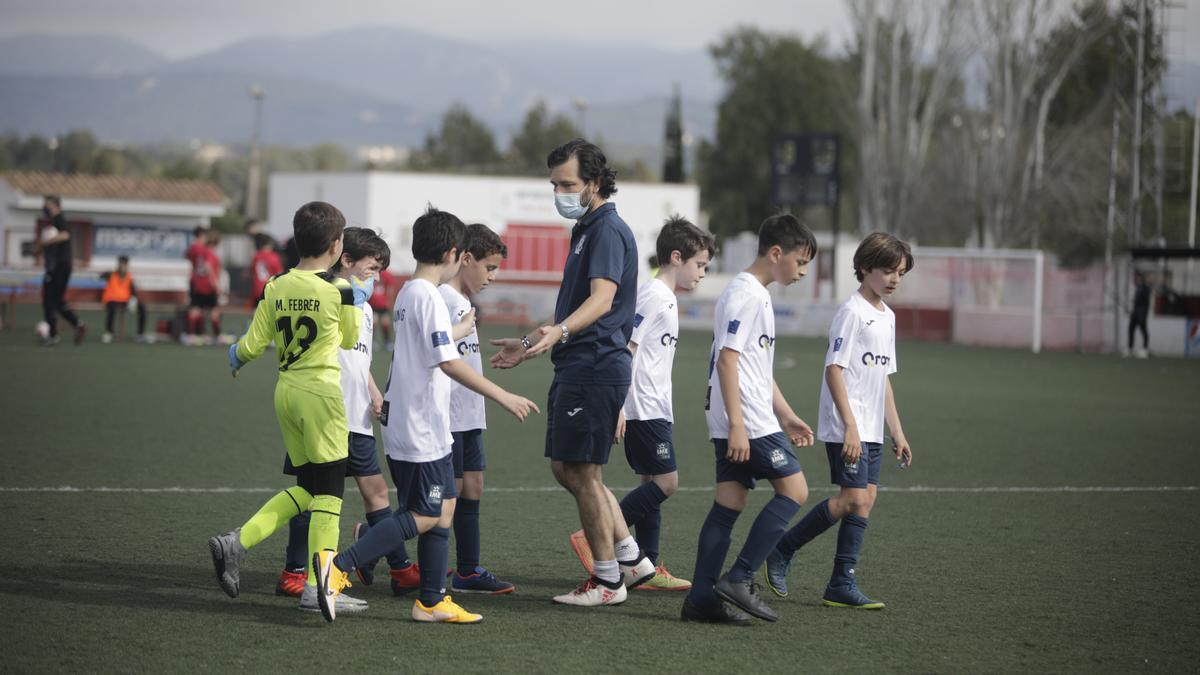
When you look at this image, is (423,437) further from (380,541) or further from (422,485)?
(380,541)

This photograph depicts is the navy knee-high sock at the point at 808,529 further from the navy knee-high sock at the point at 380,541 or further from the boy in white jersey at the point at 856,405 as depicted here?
the navy knee-high sock at the point at 380,541

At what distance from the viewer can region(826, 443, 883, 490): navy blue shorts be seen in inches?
237

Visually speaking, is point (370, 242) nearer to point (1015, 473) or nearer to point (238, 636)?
point (238, 636)

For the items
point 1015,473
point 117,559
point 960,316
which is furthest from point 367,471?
point 960,316

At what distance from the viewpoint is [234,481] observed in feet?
30.5

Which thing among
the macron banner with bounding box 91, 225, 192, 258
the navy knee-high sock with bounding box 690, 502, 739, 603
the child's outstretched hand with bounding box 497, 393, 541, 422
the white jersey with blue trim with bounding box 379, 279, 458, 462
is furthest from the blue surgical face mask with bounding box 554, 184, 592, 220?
the macron banner with bounding box 91, 225, 192, 258

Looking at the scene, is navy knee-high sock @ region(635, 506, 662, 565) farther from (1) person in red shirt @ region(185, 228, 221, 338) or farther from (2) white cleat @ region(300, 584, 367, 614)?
(1) person in red shirt @ region(185, 228, 221, 338)

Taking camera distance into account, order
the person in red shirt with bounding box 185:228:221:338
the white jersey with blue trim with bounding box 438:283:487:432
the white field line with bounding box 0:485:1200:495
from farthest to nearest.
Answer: the person in red shirt with bounding box 185:228:221:338 → the white field line with bounding box 0:485:1200:495 → the white jersey with blue trim with bounding box 438:283:487:432

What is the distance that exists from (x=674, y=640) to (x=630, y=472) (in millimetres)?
5035

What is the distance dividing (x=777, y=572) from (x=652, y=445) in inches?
34.6

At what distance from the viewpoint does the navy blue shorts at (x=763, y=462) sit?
18.5 feet

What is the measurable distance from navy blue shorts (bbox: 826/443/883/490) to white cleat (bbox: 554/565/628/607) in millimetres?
1153

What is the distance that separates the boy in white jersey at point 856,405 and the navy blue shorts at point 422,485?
170 centimetres

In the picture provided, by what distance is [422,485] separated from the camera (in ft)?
18.3
